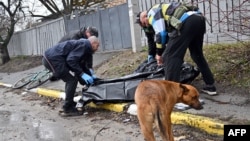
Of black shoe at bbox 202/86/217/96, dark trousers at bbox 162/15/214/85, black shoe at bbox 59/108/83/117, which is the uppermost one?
dark trousers at bbox 162/15/214/85

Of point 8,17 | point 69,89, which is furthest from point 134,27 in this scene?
point 8,17

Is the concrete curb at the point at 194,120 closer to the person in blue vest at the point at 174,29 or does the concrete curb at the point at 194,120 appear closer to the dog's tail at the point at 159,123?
the person in blue vest at the point at 174,29

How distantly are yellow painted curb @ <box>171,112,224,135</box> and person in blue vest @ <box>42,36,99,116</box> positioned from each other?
6.56 ft

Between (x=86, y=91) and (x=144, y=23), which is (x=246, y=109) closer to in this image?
(x=144, y=23)

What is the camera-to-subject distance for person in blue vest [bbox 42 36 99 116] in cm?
642

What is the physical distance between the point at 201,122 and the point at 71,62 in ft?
8.65

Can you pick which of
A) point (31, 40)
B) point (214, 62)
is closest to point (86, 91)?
point (214, 62)

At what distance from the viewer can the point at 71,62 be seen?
6359mm

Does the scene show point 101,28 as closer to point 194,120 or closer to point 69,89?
point 69,89

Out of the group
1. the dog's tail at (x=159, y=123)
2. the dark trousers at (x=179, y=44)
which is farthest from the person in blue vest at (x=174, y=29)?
the dog's tail at (x=159, y=123)

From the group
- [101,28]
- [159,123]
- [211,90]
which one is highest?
[101,28]

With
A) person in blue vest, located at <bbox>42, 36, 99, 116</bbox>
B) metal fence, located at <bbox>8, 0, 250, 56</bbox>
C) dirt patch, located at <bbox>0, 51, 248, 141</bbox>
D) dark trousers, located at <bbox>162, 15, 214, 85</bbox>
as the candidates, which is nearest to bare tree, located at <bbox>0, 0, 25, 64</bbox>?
metal fence, located at <bbox>8, 0, 250, 56</bbox>

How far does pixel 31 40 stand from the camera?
2119 cm

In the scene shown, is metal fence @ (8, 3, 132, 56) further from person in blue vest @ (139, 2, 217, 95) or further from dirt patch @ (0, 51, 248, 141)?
person in blue vest @ (139, 2, 217, 95)
